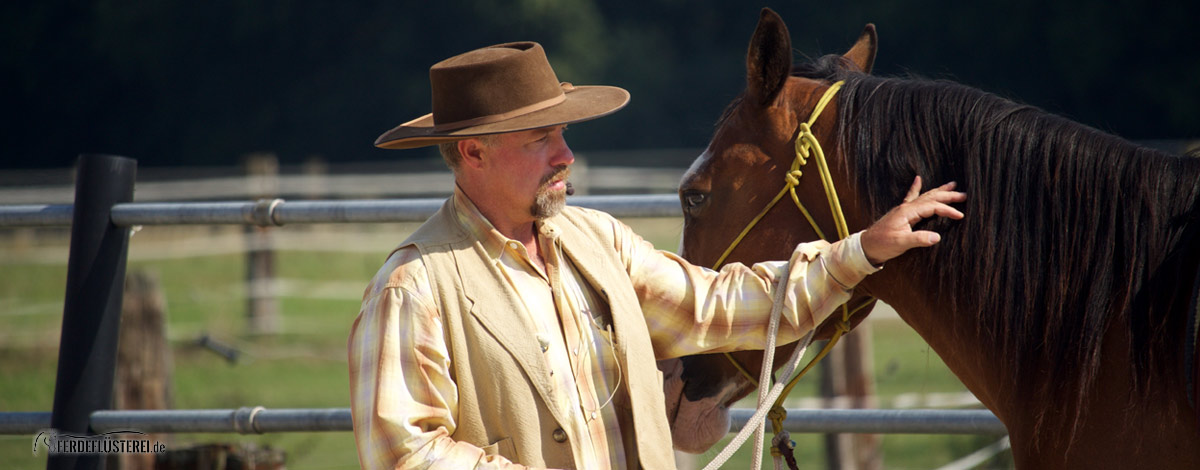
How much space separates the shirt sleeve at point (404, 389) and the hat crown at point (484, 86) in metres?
0.38

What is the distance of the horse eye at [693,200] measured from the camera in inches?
94.3

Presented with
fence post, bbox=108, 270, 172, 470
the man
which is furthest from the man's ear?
fence post, bbox=108, 270, 172, 470

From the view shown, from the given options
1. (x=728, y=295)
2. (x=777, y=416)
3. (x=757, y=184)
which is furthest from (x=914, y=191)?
(x=777, y=416)

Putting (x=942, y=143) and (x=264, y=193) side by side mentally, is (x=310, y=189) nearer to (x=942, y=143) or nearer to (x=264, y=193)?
(x=264, y=193)

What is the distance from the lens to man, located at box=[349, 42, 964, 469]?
197 centimetres

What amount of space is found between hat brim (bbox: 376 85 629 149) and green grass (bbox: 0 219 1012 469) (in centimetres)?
93

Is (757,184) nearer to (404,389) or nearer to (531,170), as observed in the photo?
(531,170)

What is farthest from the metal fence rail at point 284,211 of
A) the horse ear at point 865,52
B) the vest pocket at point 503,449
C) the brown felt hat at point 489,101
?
the vest pocket at point 503,449

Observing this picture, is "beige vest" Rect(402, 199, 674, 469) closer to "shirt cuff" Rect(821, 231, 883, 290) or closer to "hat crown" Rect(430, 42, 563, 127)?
"hat crown" Rect(430, 42, 563, 127)

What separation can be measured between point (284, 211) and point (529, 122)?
51.9 inches

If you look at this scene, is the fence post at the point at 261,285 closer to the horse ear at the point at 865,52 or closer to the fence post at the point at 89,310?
the fence post at the point at 89,310

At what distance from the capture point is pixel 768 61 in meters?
2.25

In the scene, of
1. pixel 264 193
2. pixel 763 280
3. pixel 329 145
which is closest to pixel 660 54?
pixel 329 145

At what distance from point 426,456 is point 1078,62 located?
103ft
